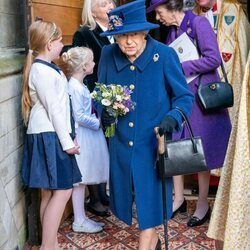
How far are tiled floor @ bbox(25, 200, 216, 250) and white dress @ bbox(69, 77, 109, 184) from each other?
376 mm

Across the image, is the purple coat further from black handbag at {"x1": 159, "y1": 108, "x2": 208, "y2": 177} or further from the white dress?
A: black handbag at {"x1": 159, "y1": 108, "x2": 208, "y2": 177}

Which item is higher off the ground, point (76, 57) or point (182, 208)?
point (76, 57)

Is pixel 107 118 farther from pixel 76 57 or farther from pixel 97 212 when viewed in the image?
pixel 97 212

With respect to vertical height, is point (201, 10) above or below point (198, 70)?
above

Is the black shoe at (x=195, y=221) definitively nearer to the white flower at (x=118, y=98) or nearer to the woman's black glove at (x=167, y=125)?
the woman's black glove at (x=167, y=125)

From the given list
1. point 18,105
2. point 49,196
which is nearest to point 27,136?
point 18,105

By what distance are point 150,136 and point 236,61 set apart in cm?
158

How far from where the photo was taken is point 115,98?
238 cm

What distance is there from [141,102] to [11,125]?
81 centimetres

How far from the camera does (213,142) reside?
331 centimetres

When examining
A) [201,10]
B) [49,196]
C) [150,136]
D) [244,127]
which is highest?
[201,10]

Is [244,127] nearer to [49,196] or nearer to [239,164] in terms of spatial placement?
[239,164]

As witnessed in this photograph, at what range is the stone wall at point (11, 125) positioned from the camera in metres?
2.65

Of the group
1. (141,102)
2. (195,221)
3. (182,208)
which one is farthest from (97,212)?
(141,102)
